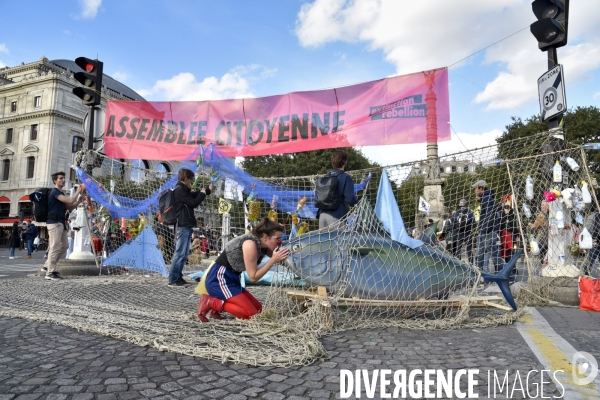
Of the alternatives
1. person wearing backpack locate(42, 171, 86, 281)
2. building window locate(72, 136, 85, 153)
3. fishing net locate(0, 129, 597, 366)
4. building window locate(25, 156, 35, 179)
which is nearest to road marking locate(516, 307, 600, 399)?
fishing net locate(0, 129, 597, 366)

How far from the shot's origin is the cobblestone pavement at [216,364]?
2211 millimetres

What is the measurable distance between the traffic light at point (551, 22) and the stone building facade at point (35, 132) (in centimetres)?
3355

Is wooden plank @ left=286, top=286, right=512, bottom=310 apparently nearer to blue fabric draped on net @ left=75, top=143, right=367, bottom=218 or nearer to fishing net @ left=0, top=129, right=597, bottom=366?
fishing net @ left=0, top=129, right=597, bottom=366

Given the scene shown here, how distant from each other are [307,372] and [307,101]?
21.4 feet

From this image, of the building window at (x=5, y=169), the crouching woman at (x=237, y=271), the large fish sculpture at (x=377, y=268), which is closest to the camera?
the crouching woman at (x=237, y=271)

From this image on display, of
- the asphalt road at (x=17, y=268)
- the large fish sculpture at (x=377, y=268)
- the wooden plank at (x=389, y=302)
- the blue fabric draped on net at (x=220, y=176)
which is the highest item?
the blue fabric draped on net at (x=220, y=176)

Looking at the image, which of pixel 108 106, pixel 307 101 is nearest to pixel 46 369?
pixel 307 101

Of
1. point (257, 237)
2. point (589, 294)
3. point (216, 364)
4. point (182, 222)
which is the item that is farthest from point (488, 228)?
point (216, 364)

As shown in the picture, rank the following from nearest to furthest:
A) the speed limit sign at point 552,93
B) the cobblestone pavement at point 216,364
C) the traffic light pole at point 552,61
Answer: the cobblestone pavement at point 216,364 → the speed limit sign at point 552,93 → the traffic light pole at point 552,61

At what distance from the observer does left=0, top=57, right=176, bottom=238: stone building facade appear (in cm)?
3653

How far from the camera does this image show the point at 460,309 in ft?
13.4

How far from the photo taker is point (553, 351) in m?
3.03

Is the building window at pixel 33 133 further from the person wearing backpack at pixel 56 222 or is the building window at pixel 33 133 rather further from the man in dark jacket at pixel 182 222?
the man in dark jacket at pixel 182 222

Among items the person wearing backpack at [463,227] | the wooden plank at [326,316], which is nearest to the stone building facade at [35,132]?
the person wearing backpack at [463,227]
